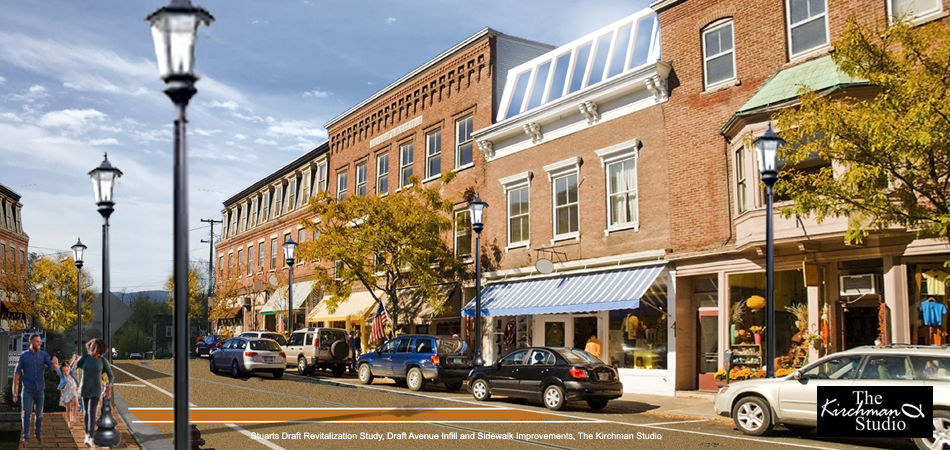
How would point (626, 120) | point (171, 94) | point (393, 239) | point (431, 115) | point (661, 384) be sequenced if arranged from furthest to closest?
point (431, 115) < point (393, 239) < point (626, 120) < point (661, 384) < point (171, 94)

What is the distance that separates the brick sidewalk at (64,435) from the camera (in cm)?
1199

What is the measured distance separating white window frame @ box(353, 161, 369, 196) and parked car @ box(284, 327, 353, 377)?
31.7 ft

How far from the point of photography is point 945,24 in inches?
615

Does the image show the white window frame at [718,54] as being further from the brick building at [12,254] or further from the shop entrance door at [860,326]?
the brick building at [12,254]

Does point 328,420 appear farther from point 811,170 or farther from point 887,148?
point 811,170

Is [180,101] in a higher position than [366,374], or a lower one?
higher

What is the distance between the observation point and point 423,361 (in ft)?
77.0

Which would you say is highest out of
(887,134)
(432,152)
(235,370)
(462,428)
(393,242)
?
(432,152)

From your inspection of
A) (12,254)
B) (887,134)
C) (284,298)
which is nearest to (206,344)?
(284,298)

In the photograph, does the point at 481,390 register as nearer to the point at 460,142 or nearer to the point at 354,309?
the point at 460,142

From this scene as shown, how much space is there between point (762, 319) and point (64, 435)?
1510 cm

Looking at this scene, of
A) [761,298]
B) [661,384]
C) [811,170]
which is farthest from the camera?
[661,384]

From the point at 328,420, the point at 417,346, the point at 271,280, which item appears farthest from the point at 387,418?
the point at 271,280

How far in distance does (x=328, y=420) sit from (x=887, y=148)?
10580mm
